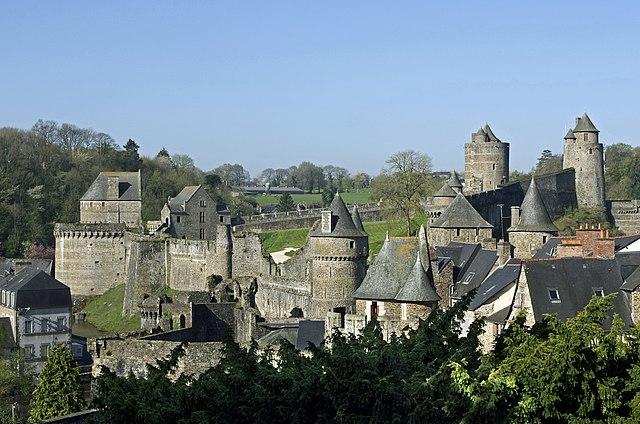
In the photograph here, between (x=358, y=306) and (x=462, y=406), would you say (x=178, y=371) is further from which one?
(x=462, y=406)

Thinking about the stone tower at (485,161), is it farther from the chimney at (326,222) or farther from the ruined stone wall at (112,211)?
the chimney at (326,222)

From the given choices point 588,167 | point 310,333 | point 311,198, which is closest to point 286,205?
point 311,198

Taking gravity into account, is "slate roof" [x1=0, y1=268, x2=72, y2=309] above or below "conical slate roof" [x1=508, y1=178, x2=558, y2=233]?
below

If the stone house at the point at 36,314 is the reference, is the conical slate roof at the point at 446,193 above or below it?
above

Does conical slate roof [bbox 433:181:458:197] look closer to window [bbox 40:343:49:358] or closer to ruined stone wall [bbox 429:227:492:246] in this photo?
ruined stone wall [bbox 429:227:492:246]

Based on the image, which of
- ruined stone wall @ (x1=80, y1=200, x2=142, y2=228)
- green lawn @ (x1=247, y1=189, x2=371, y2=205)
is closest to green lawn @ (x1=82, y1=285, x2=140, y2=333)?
ruined stone wall @ (x1=80, y1=200, x2=142, y2=228)

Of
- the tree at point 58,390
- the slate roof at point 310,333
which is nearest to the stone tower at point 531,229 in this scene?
the slate roof at point 310,333

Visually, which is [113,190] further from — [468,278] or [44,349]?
[468,278]

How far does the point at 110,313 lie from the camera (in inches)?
2356

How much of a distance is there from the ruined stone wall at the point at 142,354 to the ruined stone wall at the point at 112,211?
3702 centimetres

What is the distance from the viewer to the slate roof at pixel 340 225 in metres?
40.2

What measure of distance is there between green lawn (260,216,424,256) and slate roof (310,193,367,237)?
72.1 feet

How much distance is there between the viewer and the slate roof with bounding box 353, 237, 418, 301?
31.4 m

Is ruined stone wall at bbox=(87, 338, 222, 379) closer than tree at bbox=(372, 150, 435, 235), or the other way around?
ruined stone wall at bbox=(87, 338, 222, 379)
